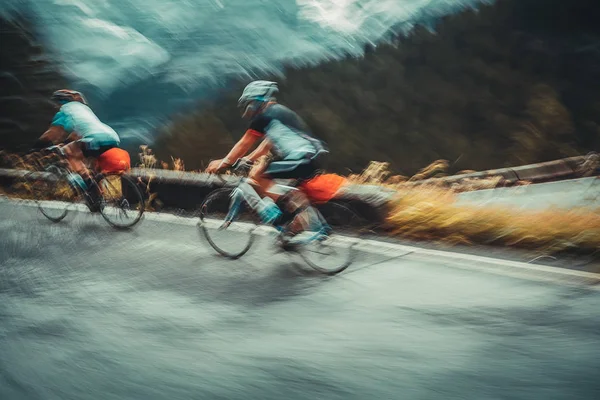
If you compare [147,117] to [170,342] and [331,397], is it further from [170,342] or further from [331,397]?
[331,397]

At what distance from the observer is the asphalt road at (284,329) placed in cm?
408

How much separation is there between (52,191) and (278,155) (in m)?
4.18

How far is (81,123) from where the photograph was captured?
28.6ft

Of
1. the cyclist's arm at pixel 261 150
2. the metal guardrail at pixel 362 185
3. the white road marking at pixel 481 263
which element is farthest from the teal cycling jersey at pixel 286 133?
the metal guardrail at pixel 362 185

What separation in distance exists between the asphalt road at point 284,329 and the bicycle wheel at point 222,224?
0.15 m

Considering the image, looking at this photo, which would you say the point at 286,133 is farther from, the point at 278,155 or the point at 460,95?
the point at 460,95

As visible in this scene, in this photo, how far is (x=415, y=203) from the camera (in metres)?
8.35

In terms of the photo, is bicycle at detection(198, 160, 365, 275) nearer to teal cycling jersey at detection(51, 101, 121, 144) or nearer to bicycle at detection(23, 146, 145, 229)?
bicycle at detection(23, 146, 145, 229)

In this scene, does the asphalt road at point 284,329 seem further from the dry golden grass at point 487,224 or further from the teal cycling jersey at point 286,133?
the teal cycling jersey at point 286,133

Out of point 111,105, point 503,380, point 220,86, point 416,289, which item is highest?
point 503,380

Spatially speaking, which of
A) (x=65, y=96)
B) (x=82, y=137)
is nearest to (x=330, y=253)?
(x=82, y=137)

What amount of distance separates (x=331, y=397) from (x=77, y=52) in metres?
10.3

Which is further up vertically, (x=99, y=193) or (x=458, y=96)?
(x=458, y=96)

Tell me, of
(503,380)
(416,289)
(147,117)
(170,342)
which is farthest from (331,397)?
(147,117)
